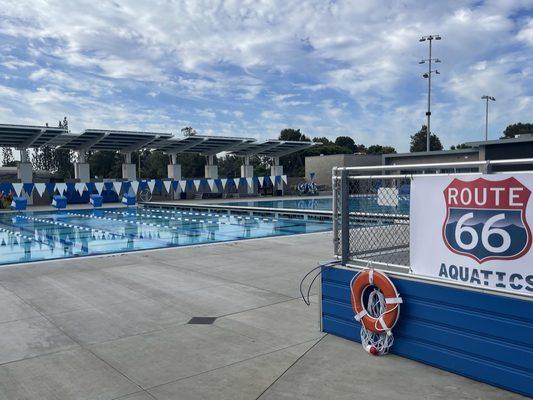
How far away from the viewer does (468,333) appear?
3938mm

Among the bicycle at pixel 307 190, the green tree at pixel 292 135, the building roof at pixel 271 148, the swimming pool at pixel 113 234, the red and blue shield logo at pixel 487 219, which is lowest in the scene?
the swimming pool at pixel 113 234

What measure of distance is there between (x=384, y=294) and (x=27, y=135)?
3261 cm

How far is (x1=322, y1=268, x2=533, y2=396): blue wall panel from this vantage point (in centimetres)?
361

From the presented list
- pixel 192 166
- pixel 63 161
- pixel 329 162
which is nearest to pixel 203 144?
pixel 329 162

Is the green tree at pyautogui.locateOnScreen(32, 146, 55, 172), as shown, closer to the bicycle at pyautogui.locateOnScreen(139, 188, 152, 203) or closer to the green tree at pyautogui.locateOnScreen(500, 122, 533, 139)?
the bicycle at pyautogui.locateOnScreen(139, 188, 152, 203)

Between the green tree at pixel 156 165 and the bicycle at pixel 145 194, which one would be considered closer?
the bicycle at pixel 145 194

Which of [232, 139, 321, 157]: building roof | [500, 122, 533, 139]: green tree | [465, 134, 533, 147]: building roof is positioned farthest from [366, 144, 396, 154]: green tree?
[465, 134, 533, 147]: building roof

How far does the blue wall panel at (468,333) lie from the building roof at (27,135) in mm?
31369

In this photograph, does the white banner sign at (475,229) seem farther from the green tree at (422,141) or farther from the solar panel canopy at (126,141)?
the green tree at (422,141)

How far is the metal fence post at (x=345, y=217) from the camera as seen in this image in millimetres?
4906

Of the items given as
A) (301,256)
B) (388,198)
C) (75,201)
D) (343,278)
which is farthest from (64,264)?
(75,201)

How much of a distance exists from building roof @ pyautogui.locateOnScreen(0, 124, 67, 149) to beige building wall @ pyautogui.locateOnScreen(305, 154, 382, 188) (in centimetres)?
2819

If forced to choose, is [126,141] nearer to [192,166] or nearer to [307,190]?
[307,190]

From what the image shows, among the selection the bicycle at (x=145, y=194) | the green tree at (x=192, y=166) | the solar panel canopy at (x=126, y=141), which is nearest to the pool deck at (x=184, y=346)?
the solar panel canopy at (x=126, y=141)
